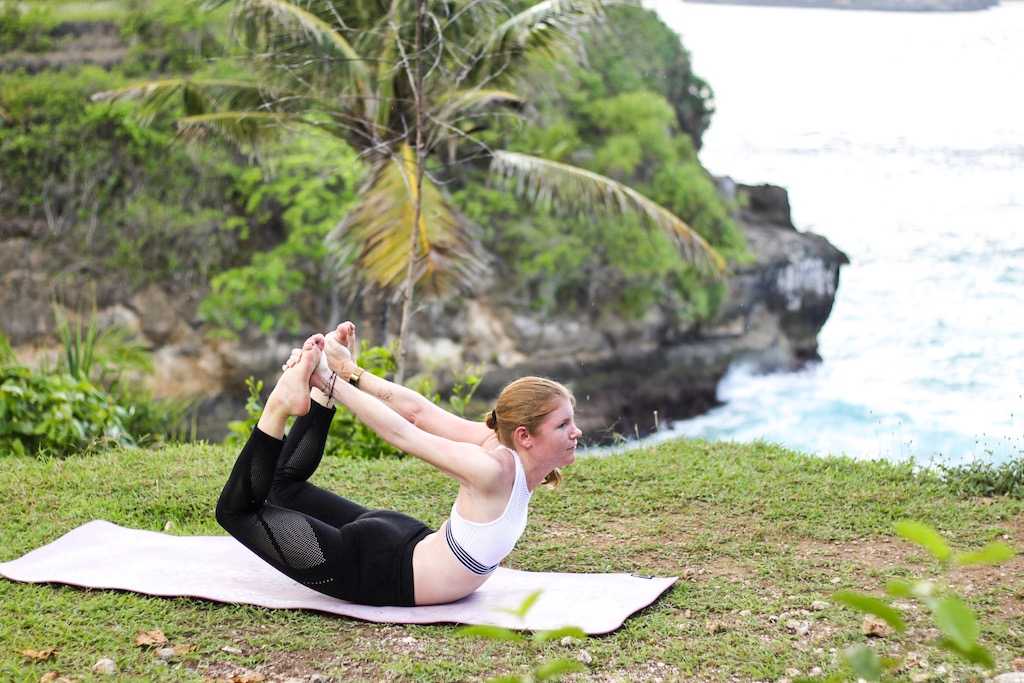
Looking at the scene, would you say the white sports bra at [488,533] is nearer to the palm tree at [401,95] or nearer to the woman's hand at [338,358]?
the woman's hand at [338,358]

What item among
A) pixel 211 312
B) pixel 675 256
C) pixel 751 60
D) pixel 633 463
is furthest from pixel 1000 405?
pixel 633 463

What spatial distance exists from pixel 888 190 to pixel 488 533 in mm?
22876

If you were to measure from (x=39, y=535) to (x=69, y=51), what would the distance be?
19.0 metres

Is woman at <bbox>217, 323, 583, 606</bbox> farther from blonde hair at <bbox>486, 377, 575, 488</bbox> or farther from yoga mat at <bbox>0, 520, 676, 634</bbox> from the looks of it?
yoga mat at <bbox>0, 520, 676, 634</bbox>

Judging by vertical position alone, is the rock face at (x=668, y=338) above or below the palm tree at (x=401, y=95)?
below

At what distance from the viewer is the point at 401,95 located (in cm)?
1091

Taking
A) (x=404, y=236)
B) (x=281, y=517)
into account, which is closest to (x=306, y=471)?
(x=281, y=517)

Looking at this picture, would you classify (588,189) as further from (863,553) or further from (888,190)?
(888,190)

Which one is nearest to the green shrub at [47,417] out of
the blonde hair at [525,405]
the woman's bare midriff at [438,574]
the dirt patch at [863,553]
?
the woman's bare midriff at [438,574]

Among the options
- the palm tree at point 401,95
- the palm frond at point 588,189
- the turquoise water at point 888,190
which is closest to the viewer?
the palm tree at point 401,95

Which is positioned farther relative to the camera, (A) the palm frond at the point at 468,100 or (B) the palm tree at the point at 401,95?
(A) the palm frond at the point at 468,100

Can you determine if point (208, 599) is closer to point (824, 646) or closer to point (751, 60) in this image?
point (824, 646)

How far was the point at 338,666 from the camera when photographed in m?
3.35

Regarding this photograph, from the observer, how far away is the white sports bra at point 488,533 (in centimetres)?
354
